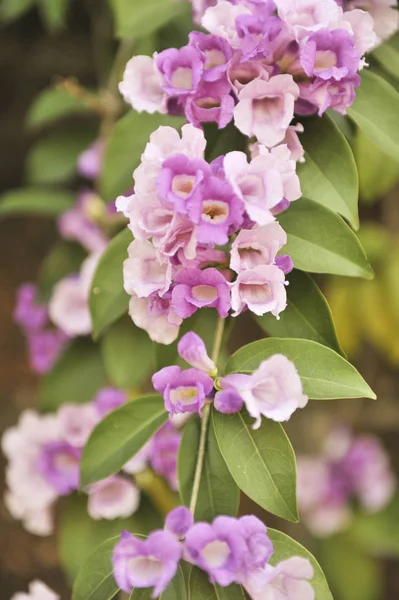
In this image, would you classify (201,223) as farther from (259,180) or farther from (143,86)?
(143,86)

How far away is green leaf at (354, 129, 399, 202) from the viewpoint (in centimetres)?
108

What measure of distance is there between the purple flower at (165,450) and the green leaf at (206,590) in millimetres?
376

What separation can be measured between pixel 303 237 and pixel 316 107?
0.12 m

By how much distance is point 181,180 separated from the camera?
57 cm

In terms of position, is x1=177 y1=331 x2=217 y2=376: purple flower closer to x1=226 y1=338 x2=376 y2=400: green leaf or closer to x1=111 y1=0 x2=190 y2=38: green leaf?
x1=226 y1=338 x2=376 y2=400: green leaf

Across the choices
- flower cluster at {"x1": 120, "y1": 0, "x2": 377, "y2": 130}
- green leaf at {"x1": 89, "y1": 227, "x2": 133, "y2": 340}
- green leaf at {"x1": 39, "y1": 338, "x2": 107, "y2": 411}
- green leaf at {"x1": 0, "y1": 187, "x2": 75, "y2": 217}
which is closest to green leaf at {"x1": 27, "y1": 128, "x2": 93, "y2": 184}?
green leaf at {"x1": 0, "y1": 187, "x2": 75, "y2": 217}

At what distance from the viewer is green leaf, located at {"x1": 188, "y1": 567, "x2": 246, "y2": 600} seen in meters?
0.59

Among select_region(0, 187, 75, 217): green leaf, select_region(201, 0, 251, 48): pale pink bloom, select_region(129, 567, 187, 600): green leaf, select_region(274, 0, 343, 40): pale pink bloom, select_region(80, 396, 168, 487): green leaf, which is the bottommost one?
select_region(0, 187, 75, 217): green leaf

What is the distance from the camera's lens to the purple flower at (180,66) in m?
0.63

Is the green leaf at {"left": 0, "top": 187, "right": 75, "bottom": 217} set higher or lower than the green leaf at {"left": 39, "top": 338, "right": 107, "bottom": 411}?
higher

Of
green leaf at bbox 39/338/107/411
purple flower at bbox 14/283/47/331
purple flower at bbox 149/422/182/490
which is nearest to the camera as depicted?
purple flower at bbox 149/422/182/490

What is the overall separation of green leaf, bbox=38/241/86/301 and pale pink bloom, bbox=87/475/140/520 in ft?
1.16

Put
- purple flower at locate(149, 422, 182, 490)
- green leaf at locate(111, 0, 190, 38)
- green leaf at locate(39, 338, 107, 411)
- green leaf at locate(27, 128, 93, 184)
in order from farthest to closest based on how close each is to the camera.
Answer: green leaf at locate(27, 128, 93, 184)
green leaf at locate(39, 338, 107, 411)
purple flower at locate(149, 422, 182, 490)
green leaf at locate(111, 0, 190, 38)

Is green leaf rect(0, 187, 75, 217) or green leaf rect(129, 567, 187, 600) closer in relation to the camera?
green leaf rect(129, 567, 187, 600)
